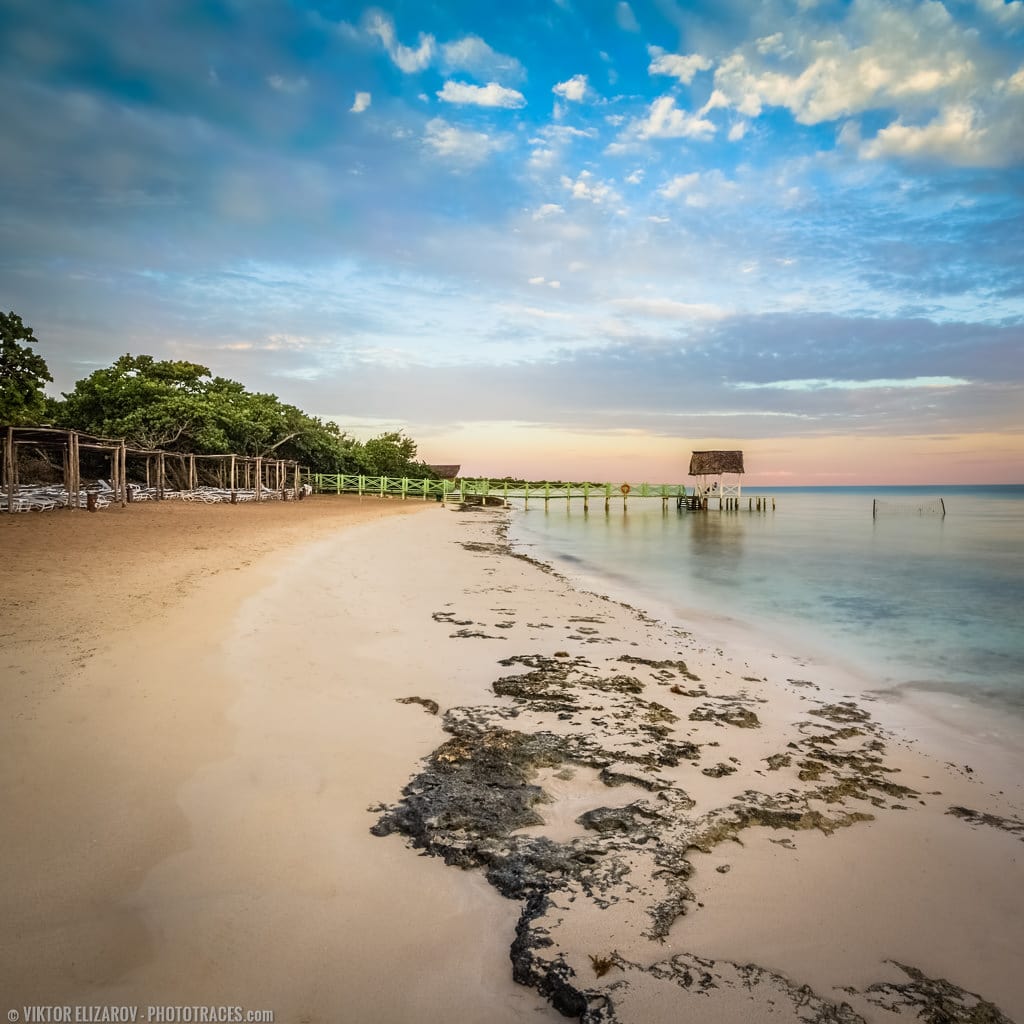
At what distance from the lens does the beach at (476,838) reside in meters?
2.34

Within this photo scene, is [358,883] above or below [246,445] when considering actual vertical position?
below

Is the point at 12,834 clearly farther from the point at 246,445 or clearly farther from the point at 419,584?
the point at 246,445

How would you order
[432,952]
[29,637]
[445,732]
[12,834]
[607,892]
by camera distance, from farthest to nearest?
[29,637] < [445,732] < [12,834] < [607,892] < [432,952]

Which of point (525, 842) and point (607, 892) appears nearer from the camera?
point (607, 892)

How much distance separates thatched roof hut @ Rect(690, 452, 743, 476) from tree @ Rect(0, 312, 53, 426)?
4951 cm

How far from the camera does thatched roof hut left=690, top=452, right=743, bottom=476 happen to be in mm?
56062

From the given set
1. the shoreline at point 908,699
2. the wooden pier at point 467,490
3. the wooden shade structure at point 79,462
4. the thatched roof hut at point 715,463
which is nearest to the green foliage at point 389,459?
the wooden pier at point 467,490

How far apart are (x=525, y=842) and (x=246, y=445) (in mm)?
41853

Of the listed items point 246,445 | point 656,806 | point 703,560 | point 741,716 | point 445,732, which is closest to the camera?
point 656,806

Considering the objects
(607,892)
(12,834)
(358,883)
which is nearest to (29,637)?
(12,834)

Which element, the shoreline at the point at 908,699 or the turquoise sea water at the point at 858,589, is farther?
the turquoise sea water at the point at 858,589

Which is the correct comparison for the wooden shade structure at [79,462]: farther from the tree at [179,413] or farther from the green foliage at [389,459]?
the green foliage at [389,459]

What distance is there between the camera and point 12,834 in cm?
301

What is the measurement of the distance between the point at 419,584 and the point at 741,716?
7.30m
